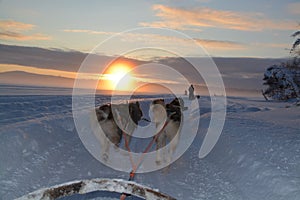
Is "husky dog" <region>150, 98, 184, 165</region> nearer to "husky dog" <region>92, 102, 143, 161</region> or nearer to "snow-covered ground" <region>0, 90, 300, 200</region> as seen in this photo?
"snow-covered ground" <region>0, 90, 300, 200</region>

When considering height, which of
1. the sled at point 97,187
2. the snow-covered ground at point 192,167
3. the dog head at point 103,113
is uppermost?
the dog head at point 103,113

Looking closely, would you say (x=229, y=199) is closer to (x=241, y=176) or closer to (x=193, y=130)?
(x=241, y=176)

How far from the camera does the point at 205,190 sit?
18.5ft

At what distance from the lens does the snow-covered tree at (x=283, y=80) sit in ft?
94.6

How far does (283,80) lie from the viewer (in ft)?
102

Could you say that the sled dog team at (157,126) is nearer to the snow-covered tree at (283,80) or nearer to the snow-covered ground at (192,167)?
the snow-covered ground at (192,167)

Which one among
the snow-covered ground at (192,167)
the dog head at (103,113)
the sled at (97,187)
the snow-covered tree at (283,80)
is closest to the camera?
the sled at (97,187)

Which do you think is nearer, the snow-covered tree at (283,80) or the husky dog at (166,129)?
the husky dog at (166,129)

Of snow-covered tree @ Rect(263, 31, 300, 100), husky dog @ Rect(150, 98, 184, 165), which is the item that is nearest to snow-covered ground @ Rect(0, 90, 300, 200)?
husky dog @ Rect(150, 98, 184, 165)

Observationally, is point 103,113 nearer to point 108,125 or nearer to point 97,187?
point 108,125

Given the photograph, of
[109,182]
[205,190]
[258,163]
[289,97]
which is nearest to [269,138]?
[258,163]

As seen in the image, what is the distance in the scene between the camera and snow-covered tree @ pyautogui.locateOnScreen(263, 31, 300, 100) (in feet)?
94.6

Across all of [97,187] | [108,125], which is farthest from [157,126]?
[97,187]

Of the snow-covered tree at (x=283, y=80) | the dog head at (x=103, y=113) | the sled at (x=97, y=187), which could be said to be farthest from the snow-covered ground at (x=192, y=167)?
the snow-covered tree at (x=283, y=80)
